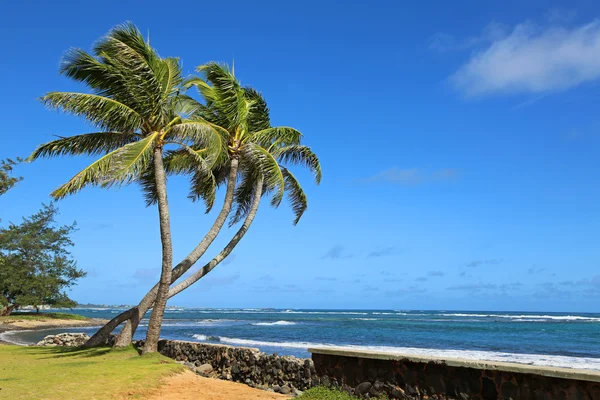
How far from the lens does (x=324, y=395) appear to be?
27.9ft

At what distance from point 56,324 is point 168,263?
34565 mm

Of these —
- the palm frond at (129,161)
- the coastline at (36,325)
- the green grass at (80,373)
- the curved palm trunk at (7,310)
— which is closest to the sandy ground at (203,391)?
the green grass at (80,373)

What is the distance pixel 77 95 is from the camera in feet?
41.6

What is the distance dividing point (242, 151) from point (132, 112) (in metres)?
3.75

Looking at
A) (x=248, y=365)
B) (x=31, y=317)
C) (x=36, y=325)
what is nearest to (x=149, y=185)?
(x=248, y=365)

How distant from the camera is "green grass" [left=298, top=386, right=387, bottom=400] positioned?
8234mm

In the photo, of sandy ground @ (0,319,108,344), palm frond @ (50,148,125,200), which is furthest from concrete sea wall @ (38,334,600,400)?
sandy ground @ (0,319,108,344)

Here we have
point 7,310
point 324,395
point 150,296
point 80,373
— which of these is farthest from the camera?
point 7,310

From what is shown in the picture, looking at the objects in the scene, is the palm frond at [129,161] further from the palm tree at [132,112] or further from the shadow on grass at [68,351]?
the shadow on grass at [68,351]

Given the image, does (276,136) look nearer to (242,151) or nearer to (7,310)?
(242,151)

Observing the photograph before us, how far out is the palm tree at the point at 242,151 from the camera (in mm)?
15070

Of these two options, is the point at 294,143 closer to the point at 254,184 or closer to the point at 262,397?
the point at 254,184

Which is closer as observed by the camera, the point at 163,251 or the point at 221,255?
the point at 163,251

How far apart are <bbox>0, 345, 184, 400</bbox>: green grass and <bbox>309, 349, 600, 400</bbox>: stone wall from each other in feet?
12.6
